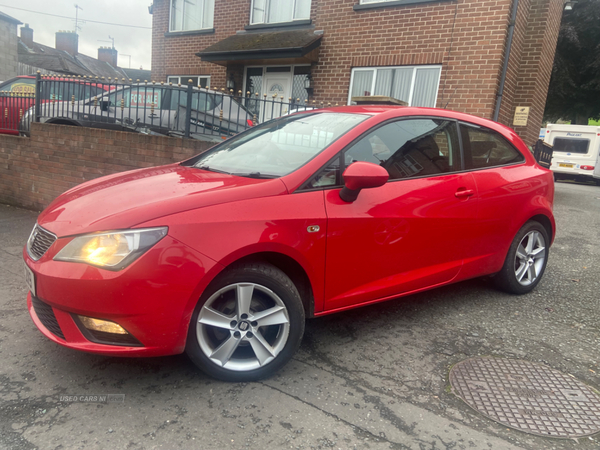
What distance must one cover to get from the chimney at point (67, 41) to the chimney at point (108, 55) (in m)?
3.14

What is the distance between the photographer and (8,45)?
25.2 meters

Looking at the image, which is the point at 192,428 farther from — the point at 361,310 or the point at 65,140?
the point at 65,140

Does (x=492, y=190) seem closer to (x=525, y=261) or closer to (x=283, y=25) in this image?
(x=525, y=261)

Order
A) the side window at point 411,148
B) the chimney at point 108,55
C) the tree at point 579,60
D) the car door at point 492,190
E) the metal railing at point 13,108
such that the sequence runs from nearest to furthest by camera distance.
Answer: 1. the side window at point 411,148
2. the car door at point 492,190
3. the metal railing at point 13,108
4. the tree at point 579,60
5. the chimney at point 108,55

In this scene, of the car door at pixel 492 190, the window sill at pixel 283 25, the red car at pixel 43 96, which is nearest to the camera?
the car door at pixel 492 190

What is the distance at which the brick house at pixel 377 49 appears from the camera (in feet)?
28.5

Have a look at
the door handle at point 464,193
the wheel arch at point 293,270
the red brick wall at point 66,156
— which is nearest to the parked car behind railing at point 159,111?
the red brick wall at point 66,156

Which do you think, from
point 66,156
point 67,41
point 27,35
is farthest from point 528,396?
point 67,41

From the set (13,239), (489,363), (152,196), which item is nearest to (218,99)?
(13,239)

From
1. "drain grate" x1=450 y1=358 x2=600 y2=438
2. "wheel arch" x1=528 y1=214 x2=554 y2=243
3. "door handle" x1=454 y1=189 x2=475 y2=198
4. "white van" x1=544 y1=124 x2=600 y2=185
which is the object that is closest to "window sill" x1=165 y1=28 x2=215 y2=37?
"wheel arch" x1=528 y1=214 x2=554 y2=243

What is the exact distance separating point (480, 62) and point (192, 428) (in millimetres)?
8569

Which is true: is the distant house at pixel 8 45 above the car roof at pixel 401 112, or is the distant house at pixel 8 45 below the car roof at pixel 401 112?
above

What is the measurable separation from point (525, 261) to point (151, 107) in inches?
213

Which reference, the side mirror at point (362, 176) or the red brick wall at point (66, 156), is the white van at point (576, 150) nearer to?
the red brick wall at point (66, 156)
